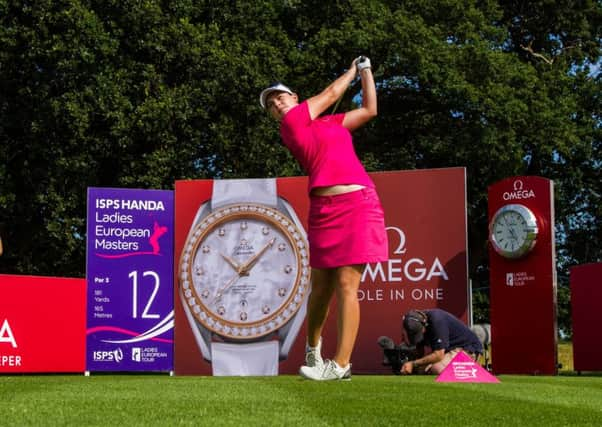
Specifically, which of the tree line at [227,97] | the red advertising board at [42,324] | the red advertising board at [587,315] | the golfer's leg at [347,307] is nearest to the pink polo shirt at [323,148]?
the golfer's leg at [347,307]

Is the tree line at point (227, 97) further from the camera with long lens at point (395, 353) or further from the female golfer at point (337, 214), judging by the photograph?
the female golfer at point (337, 214)

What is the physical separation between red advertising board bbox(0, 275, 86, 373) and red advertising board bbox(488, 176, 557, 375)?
18.1 ft

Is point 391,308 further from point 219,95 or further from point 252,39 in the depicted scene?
point 252,39

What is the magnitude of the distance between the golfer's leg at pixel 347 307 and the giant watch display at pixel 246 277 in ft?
16.9

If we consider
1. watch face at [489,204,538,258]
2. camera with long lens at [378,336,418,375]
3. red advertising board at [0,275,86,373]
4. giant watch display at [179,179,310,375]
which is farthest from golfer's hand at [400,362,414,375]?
red advertising board at [0,275,86,373]

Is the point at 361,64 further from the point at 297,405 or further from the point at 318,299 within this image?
the point at 297,405

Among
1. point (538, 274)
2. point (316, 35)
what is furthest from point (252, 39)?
point (538, 274)

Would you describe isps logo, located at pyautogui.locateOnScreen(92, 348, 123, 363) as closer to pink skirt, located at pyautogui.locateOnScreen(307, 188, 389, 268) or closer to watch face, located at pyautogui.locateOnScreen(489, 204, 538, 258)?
watch face, located at pyautogui.locateOnScreen(489, 204, 538, 258)

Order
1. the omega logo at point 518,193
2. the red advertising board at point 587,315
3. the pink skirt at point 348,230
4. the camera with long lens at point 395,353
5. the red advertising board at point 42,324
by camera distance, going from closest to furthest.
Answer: the pink skirt at point 348,230 < the camera with long lens at point 395,353 < the red advertising board at point 42,324 < the omega logo at point 518,193 < the red advertising board at point 587,315

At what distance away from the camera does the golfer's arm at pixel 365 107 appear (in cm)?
628

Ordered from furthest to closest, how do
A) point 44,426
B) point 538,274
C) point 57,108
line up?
point 57,108 < point 538,274 < point 44,426

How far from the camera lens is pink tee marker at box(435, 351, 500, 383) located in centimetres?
683

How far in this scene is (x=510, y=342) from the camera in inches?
500

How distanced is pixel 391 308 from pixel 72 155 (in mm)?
11512
